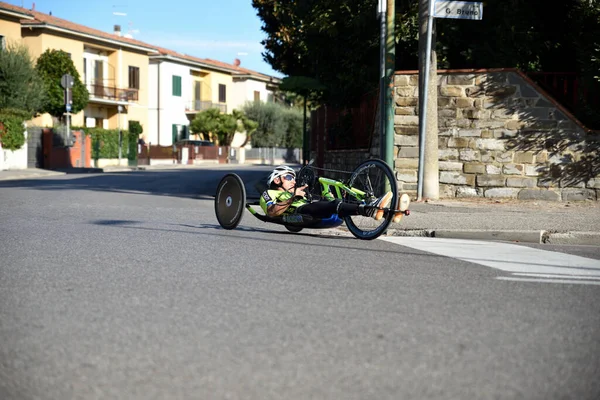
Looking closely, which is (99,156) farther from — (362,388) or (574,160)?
(362,388)

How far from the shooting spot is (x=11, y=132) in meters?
35.1

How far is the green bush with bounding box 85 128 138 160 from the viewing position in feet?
154

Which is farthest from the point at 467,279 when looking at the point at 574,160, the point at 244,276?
the point at 574,160

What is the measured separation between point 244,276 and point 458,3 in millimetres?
7344

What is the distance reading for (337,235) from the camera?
10.2 meters

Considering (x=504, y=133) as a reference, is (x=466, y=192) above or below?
below

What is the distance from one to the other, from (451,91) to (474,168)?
144 centimetres

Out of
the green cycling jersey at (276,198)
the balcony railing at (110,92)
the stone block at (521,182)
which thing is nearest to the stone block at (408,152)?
the stone block at (521,182)

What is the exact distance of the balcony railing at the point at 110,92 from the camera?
5194 centimetres

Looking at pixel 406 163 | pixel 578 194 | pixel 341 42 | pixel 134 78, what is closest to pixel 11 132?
pixel 341 42

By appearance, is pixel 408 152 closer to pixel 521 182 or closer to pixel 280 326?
pixel 521 182

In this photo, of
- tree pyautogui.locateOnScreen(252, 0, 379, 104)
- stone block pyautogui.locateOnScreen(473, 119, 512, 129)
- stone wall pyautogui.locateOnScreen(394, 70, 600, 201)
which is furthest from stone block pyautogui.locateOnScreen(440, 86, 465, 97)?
tree pyautogui.locateOnScreen(252, 0, 379, 104)

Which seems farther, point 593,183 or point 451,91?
point 451,91

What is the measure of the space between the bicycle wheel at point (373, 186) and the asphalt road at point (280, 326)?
750 mm
